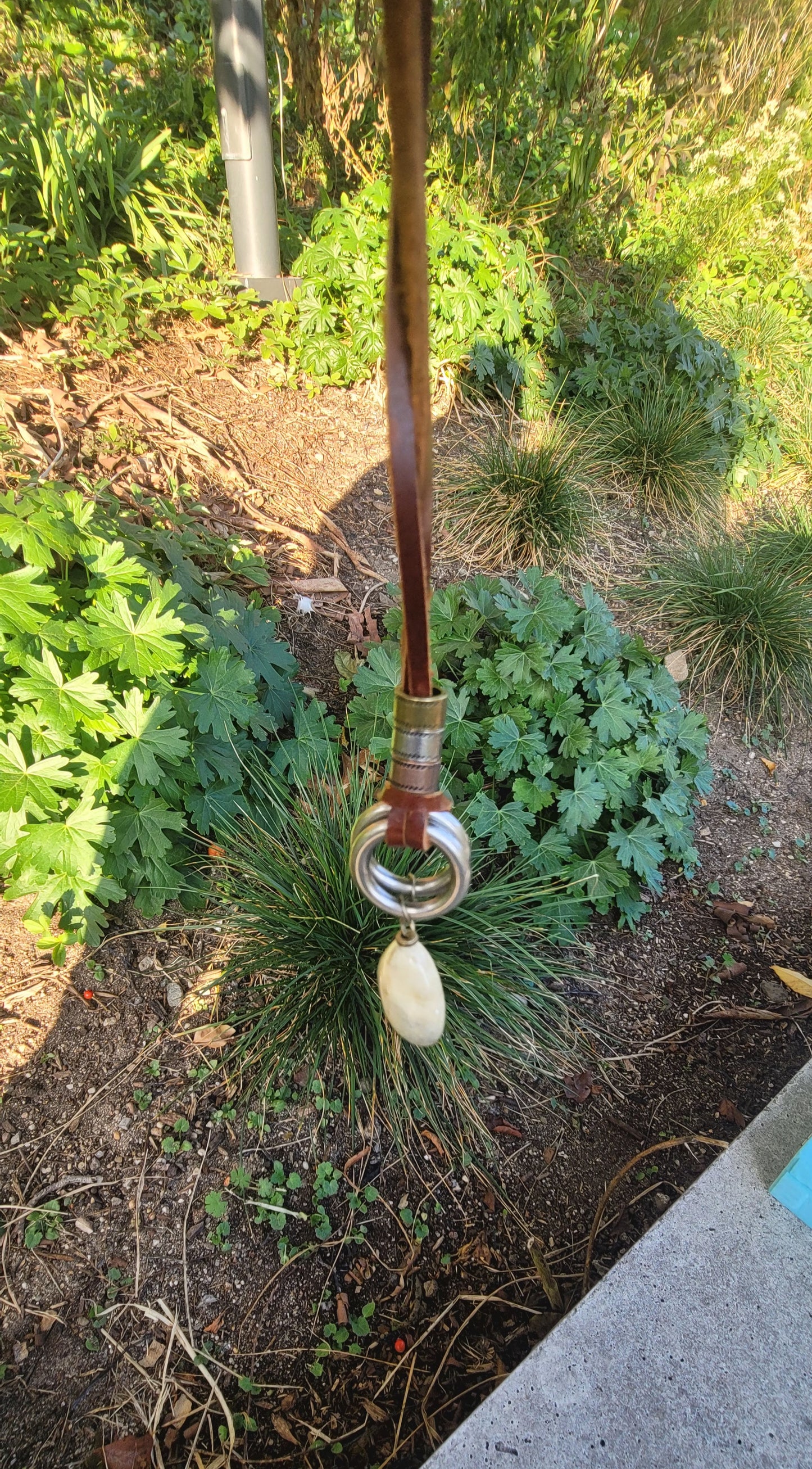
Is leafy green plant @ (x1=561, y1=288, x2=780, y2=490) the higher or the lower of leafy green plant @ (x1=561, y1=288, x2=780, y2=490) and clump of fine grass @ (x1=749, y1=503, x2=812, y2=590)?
the higher

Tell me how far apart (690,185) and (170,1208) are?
19.3 feet

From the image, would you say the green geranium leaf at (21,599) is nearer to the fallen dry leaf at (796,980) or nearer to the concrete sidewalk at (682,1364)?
the concrete sidewalk at (682,1364)

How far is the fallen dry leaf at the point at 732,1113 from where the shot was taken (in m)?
1.87

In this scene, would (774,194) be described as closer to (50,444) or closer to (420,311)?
(50,444)

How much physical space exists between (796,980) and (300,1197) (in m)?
1.55

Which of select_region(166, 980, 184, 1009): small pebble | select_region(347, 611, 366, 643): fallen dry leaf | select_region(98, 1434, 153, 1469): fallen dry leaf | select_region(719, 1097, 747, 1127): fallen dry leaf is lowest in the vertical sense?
select_region(98, 1434, 153, 1469): fallen dry leaf

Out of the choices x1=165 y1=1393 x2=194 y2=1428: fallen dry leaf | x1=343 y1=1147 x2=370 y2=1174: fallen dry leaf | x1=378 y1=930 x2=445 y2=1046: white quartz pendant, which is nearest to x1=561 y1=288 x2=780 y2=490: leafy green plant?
x1=343 y1=1147 x2=370 y2=1174: fallen dry leaf

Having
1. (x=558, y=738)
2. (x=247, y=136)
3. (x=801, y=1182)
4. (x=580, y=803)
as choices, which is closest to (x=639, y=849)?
(x=580, y=803)

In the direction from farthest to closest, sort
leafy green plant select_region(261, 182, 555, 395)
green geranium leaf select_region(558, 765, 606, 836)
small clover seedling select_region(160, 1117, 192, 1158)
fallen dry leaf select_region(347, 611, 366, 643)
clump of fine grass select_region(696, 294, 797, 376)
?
1. clump of fine grass select_region(696, 294, 797, 376)
2. leafy green plant select_region(261, 182, 555, 395)
3. fallen dry leaf select_region(347, 611, 366, 643)
4. green geranium leaf select_region(558, 765, 606, 836)
5. small clover seedling select_region(160, 1117, 192, 1158)

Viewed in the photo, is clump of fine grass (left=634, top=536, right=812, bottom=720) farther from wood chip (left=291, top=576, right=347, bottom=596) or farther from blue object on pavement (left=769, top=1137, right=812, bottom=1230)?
blue object on pavement (left=769, top=1137, right=812, bottom=1230)

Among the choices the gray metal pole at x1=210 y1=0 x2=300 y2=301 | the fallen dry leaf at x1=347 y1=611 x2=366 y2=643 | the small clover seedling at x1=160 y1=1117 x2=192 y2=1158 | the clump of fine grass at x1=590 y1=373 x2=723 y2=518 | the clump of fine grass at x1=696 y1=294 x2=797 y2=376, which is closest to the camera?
the small clover seedling at x1=160 y1=1117 x2=192 y2=1158

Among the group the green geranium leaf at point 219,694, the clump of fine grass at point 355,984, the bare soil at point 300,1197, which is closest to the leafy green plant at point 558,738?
the clump of fine grass at point 355,984

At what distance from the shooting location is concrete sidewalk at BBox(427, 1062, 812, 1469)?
3.96 feet

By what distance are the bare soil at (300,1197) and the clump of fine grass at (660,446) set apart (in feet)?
6.85
